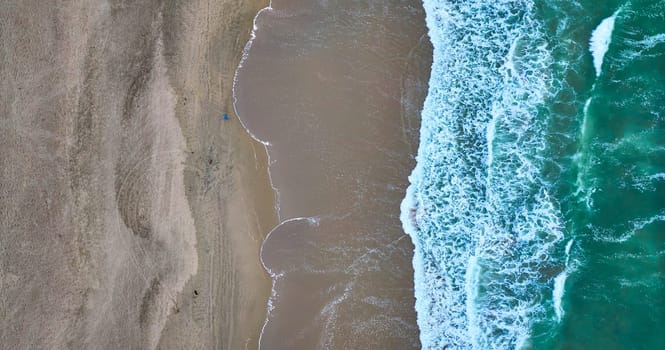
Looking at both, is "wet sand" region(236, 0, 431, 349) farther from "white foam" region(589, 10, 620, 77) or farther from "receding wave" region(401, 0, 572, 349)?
"white foam" region(589, 10, 620, 77)

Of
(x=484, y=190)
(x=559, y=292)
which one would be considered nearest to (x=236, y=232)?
(x=484, y=190)

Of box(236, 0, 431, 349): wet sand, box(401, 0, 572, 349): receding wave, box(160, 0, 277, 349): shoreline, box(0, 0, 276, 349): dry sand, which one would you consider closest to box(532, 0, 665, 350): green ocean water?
box(401, 0, 572, 349): receding wave

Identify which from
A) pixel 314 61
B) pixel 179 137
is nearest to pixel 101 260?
pixel 179 137

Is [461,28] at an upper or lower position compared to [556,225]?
upper

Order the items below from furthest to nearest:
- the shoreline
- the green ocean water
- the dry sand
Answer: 1. the shoreline
2. the dry sand
3. the green ocean water

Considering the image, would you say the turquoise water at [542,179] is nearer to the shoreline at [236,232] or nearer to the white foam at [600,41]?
the white foam at [600,41]

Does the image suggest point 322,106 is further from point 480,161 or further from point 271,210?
point 480,161

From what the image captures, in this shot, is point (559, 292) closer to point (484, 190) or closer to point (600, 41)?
point (484, 190)
